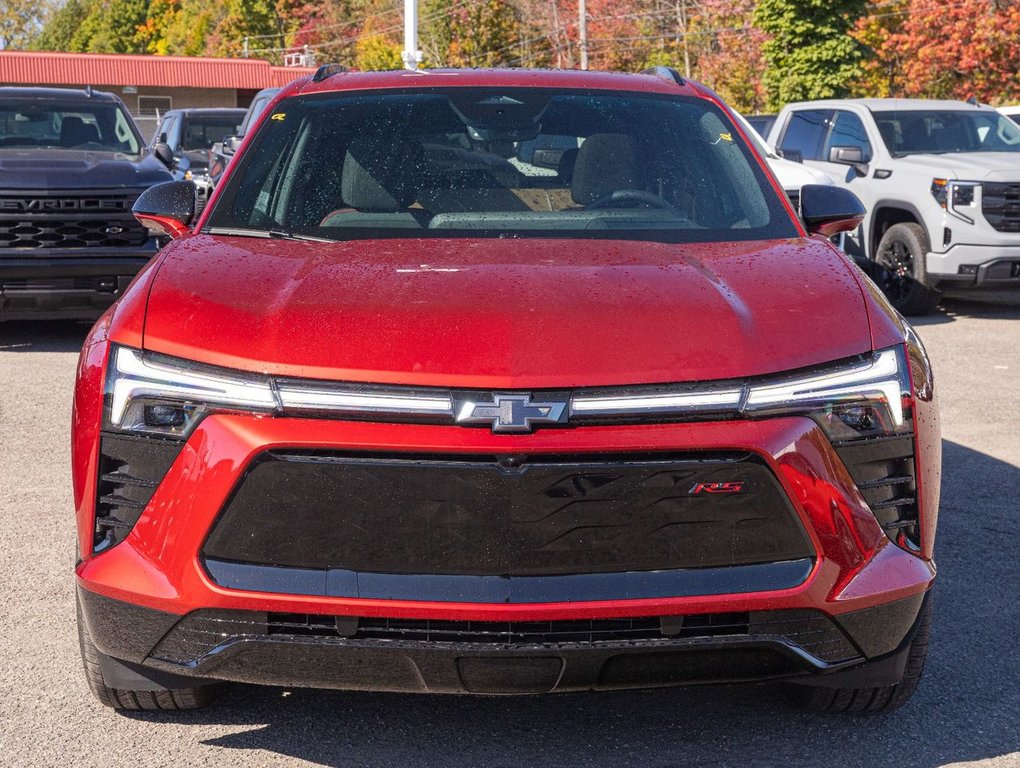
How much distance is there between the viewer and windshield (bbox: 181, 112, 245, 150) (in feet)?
67.5

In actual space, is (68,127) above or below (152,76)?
above

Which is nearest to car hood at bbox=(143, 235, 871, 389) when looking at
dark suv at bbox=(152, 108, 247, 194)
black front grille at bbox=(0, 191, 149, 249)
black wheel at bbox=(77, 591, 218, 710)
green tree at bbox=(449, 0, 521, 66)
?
black wheel at bbox=(77, 591, 218, 710)

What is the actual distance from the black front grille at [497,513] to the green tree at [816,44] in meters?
29.0

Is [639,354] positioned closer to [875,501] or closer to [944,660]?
[875,501]

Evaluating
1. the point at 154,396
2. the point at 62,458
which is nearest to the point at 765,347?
the point at 154,396

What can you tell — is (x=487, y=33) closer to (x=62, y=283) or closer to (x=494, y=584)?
(x=62, y=283)

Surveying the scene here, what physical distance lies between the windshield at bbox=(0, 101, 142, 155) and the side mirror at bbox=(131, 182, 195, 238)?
717cm

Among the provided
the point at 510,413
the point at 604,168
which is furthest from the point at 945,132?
the point at 510,413

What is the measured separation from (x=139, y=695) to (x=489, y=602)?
1136mm

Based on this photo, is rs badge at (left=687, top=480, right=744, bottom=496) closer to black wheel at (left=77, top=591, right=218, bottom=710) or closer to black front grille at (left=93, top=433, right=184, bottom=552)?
black front grille at (left=93, top=433, right=184, bottom=552)

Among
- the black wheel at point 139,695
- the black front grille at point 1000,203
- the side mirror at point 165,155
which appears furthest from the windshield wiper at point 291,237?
the black front grille at point 1000,203

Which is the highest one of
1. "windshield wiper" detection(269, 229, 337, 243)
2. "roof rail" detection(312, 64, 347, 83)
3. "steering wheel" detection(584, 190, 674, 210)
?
"roof rail" detection(312, 64, 347, 83)

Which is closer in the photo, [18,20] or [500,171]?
[500,171]

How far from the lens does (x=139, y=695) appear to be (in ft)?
11.6
